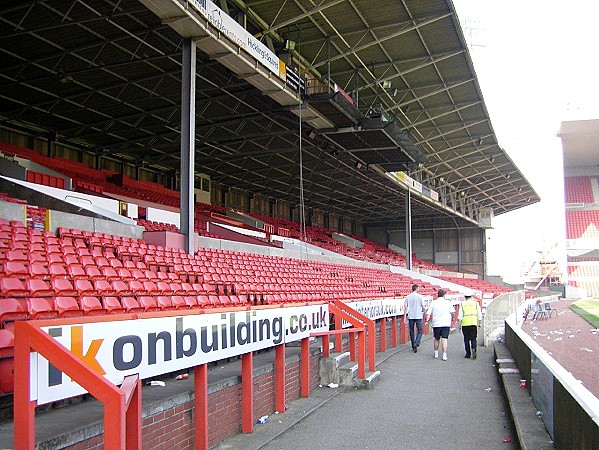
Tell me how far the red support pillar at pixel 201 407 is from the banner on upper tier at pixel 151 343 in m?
0.12

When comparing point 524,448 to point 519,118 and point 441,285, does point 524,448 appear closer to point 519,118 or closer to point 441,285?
point 441,285

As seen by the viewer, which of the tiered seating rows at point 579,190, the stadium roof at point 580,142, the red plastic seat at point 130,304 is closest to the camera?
the red plastic seat at point 130,304

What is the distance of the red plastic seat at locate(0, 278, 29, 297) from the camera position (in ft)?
17.8

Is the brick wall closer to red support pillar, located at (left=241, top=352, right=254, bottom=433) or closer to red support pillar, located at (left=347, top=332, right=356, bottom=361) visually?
red support pillar, located at (left=241, top=352, right=254, bottom=433)

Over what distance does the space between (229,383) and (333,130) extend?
51.7ft

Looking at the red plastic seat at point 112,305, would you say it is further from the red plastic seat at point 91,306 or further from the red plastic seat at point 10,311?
the red plastic seat at point 10,311

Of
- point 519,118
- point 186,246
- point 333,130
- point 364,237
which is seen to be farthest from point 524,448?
point 364,237

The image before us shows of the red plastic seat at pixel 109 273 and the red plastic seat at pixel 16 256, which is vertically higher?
the red plastic seat at pixel 16 256

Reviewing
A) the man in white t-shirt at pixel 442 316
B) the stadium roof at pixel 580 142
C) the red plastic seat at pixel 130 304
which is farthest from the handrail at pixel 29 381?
the stadium roof at pixel 580 142

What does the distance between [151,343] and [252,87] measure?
50.2ft

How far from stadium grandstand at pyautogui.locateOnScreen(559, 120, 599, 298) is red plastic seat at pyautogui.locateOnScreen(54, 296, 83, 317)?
47.8 meters

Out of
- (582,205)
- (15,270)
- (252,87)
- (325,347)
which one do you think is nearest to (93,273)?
(15,270)

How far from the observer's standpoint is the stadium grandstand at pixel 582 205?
5078 centimetres

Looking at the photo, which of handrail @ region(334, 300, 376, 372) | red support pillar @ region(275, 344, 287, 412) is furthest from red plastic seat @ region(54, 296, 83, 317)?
handrail @ region(334, 300, 376, 372)
